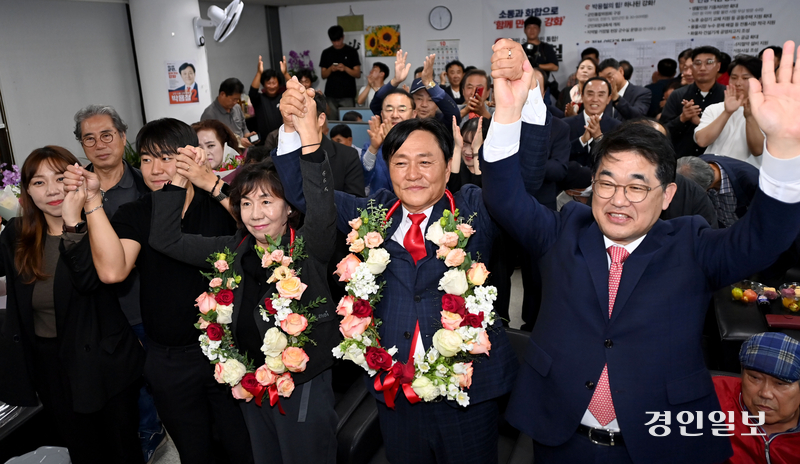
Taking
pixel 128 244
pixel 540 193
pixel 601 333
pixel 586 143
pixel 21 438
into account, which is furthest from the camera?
pixel 586 143

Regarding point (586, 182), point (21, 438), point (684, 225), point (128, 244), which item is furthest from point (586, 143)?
point (21, 438)

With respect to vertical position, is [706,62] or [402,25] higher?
[402,25]

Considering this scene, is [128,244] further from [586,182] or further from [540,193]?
[586,182]

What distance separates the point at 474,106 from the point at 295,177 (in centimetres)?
250

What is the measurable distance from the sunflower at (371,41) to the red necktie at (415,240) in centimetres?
803

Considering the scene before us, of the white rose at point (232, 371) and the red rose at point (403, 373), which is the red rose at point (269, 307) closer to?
the white rose at point (232, 371)

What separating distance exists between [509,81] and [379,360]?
893mm

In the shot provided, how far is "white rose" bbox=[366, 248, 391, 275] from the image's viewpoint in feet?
5.58

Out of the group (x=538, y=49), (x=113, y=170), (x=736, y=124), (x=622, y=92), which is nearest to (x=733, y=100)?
(x=736, y=124)

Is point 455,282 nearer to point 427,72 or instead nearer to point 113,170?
point 113,170

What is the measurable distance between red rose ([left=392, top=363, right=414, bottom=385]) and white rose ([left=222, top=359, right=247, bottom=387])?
56cm

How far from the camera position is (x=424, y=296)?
1.74 m

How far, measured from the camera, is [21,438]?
2543mm

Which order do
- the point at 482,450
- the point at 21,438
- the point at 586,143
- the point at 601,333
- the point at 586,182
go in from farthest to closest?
the point at 586,143 < the point at 586,182 < the point at 21,438 < the point at 482,450 < the point at 601,333
